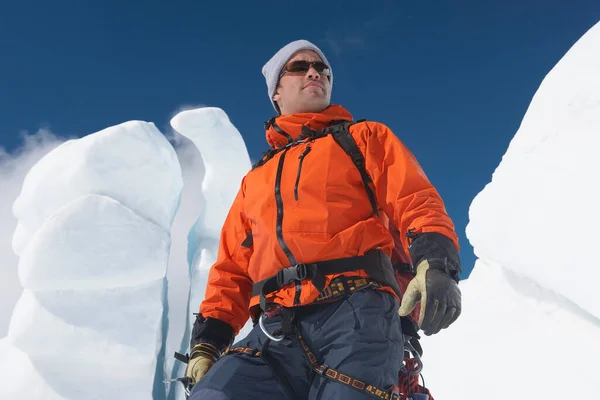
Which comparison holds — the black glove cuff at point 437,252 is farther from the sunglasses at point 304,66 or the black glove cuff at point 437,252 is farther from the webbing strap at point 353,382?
the sunglasses at point 304,66

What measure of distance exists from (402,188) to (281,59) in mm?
994

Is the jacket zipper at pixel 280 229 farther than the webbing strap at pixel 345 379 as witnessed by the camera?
Yes

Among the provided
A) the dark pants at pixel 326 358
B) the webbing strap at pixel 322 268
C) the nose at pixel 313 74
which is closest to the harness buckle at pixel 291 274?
the webbing strap at pixel 322 268

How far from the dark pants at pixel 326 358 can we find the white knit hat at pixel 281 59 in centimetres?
114

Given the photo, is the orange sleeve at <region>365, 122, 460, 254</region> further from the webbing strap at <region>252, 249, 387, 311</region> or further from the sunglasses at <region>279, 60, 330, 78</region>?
the sunglasses at <region>279, 60, 330, 78</region>

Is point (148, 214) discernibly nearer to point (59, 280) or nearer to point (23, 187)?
point (59, 280)

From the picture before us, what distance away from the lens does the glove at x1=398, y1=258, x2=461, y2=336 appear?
1200mm

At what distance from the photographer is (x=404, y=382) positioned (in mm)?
1653

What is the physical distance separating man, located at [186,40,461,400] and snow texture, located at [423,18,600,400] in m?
3.81

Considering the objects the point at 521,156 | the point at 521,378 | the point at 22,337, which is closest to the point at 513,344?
the point at 521,378

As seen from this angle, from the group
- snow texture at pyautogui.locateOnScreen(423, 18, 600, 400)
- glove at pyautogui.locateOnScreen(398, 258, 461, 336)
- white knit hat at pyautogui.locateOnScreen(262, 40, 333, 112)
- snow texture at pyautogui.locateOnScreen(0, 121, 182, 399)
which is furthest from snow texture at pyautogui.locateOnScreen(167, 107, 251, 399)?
glove at pyautogui.locateOnScreen(398, 258, 461, 336)

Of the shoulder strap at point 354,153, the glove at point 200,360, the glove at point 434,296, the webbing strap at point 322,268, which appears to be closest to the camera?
the glove at point 434,296

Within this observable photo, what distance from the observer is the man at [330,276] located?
1.32m

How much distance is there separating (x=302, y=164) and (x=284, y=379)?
2.22 ft
